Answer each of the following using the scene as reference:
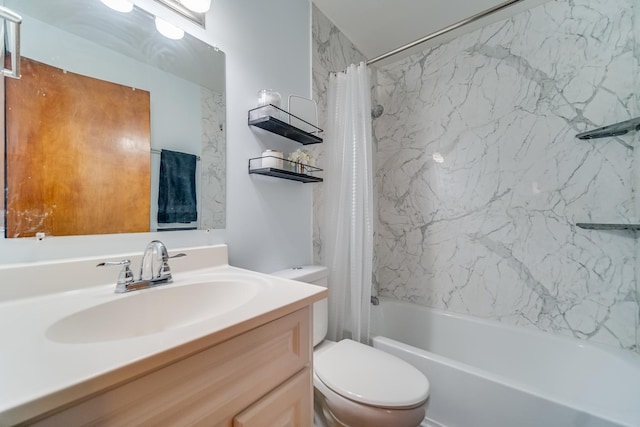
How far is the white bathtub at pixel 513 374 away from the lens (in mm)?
955

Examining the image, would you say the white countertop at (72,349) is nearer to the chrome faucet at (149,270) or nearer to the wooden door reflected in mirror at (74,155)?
the chrome faucet at (149,270)

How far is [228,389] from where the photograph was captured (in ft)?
1.62

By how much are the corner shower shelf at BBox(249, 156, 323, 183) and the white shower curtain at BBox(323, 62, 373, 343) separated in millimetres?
223

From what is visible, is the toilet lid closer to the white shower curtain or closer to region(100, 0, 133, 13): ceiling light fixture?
the white shower curtain

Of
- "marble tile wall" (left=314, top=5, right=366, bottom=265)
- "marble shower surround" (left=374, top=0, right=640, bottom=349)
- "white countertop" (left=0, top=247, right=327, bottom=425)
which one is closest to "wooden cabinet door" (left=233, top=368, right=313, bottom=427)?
"white countertop" (left=0, top=247, right=327, bottom=425)

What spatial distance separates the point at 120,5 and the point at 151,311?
974 millimetres

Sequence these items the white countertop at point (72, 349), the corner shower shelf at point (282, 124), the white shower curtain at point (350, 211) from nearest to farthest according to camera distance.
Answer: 1. the white countertop at point (72, 349)
2. the corner shower shelf at point (282, 124)
3. the white shower curtain at point (350, 211)

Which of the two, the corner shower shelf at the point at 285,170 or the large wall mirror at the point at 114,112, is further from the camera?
the corner shower shelf at the point at 285,170

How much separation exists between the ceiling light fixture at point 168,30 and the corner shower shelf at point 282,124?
1.20 ft

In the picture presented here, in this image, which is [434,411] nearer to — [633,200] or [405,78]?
[633,200]

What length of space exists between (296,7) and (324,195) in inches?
42.2

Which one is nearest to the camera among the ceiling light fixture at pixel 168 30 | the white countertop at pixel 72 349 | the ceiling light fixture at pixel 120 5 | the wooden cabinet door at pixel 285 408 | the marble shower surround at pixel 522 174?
the white countertop at pixel 72 349

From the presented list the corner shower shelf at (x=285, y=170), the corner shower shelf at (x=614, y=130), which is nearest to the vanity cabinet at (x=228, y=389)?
the corner shower shelf at (x=285, y=170)

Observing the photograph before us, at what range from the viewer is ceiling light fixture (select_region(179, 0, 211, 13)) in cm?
96
